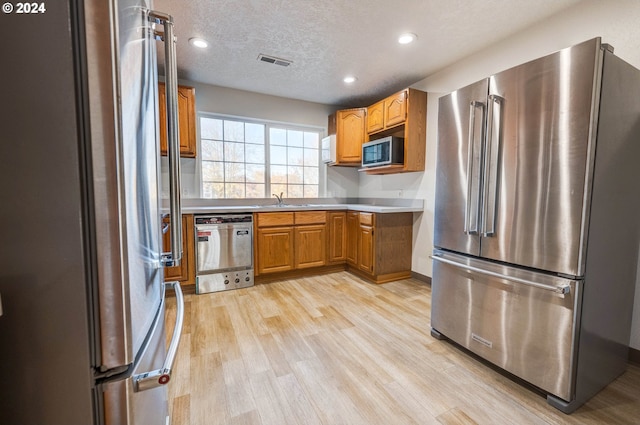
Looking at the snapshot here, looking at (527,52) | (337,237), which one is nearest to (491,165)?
(527,52)

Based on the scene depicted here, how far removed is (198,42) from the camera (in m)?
2.48

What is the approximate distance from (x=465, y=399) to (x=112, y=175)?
1.90 metres

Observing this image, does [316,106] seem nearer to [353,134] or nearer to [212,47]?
[353,134]

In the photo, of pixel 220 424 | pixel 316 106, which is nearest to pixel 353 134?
pixel 316 106

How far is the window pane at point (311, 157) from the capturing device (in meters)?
4.32

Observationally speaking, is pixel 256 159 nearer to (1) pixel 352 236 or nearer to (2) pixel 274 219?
(2) pixel 274 219

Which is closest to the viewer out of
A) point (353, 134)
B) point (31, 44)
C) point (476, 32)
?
point (31, 44)

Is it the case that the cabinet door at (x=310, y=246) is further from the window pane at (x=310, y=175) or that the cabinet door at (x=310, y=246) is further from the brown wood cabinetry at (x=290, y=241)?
the window pane at (x=310, y=175)

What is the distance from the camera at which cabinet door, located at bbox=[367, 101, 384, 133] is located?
11.6 feet

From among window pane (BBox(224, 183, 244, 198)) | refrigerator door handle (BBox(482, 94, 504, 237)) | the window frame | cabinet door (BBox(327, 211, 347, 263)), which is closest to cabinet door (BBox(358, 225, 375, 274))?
cabinet door (BBox(327, 211, 347, 263))

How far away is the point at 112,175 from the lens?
55 cm

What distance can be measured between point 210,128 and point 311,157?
1.56m

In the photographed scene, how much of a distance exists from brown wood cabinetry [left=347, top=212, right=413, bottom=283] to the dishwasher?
140cm

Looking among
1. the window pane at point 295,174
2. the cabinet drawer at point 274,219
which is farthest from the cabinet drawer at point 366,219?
the window pane at point 295,174
